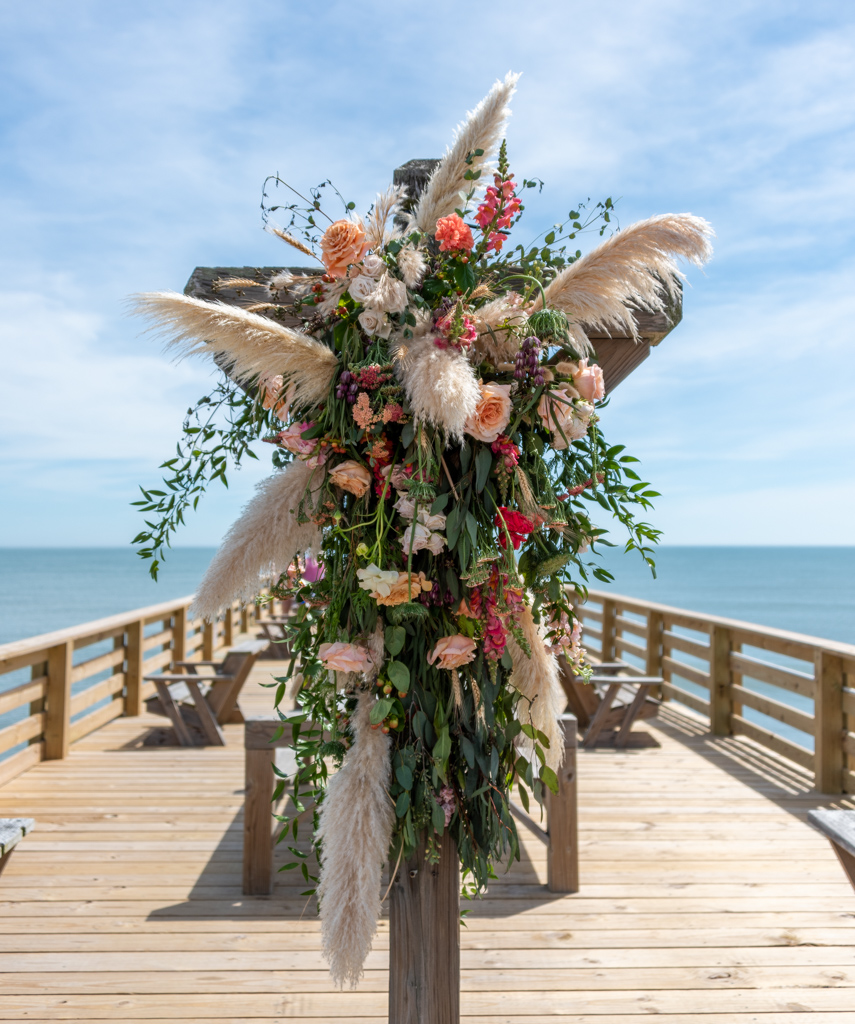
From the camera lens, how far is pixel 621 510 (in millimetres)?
1229

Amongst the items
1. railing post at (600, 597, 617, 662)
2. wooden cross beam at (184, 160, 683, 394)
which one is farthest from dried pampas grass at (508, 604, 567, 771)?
railing post at (600, 597, 617, 662)

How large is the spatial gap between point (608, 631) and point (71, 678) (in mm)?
4829

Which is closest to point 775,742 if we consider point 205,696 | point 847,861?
point 847,861

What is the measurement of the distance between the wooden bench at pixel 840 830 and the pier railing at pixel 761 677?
85.1 inches

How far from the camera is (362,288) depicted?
1.10 meters

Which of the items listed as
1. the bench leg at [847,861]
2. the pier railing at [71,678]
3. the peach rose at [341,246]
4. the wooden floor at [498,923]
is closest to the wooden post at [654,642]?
the wooden floor at [498,923]

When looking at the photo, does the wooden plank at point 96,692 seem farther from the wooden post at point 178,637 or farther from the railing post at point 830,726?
the railing post at point 830,726

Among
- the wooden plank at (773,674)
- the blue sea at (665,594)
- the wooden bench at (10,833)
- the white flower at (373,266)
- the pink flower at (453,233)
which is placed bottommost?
the blue sea at (665,594)

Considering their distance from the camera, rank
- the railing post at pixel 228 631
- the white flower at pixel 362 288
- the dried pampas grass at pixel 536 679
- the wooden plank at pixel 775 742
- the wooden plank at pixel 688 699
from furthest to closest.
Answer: the railing post at pixel 228 631 → the wooden plank at pixel 688 699 → the wooden plank at pixel 775 742 → the dried pampas grass at pixel 536 679 → the white flower at pixel 362 288

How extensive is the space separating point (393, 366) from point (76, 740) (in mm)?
4467

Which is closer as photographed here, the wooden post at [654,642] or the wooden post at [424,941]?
the wooden post at [424,941]

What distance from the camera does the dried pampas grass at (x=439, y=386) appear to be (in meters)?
1.00

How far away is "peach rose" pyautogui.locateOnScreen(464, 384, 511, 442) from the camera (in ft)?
3.52

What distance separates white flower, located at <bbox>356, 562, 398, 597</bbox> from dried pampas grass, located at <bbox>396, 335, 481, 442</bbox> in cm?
24
